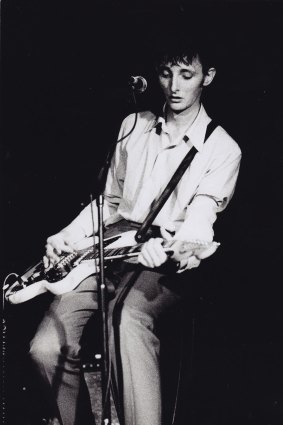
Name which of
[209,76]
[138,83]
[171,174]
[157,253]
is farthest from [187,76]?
[157,253]

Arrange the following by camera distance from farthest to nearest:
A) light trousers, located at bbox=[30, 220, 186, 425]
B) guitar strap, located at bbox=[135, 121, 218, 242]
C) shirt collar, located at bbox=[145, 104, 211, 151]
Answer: shirt collar, located at bbox=[145, 104, 211, 151] → guitar strap, located at bbox=[135, 121, 218, 242] → light trousers, located at bbox=[30, 220, 186, 425]

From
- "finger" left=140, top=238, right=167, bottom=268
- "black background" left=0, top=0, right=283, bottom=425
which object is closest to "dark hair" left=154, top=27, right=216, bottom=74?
"black background" left=0, top=0, right=283, bottom=425

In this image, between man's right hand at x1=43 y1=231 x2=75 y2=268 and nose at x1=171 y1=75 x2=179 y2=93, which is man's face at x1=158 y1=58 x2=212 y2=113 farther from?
man's right hand at x1=43 y1=231 x2=75 y2=268

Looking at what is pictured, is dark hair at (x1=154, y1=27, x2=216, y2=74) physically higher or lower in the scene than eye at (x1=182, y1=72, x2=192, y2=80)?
higher

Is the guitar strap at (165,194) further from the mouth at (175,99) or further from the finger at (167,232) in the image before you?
the mouth at (175,99)

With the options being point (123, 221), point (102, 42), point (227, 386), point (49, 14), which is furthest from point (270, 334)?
point (49, 14)

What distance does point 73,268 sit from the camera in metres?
2.29

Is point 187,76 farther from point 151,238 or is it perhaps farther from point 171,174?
point 151,238

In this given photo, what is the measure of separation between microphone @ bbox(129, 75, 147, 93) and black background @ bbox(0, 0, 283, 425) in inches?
28.2

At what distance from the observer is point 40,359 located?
6.93ft

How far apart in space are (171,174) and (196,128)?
0.24m

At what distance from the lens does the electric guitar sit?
2156mm

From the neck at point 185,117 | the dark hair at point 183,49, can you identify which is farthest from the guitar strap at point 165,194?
the dark hair at point 183,49

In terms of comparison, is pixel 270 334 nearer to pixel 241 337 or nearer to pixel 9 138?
pixel 241 337
